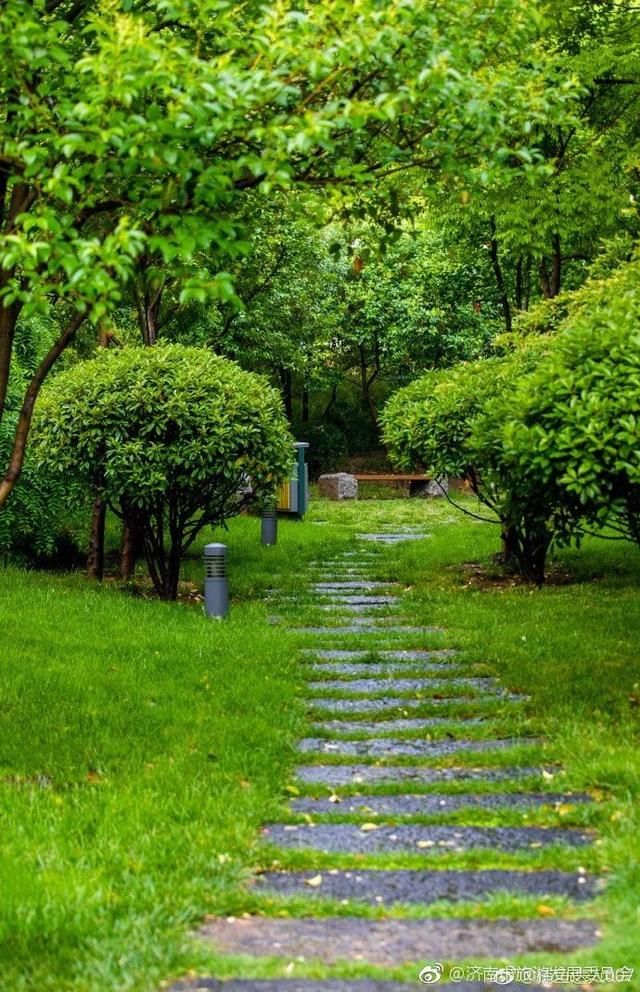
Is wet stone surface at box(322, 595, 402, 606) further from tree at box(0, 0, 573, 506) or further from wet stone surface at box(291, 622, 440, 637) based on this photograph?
tree at box(0, 0, 573, 506)

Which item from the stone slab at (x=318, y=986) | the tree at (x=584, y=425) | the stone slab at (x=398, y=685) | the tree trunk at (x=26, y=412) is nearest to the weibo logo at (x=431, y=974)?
the stone slab at (x=318, y=986)

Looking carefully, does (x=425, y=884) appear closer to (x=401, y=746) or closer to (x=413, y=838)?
(x=413, y=838)

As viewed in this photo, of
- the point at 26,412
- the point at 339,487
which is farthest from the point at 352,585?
the point at 339,487

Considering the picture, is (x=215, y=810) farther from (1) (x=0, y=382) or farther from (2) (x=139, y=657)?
(2) (x=139, y=657)

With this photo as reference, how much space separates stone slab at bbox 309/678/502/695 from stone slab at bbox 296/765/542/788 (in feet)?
4.56

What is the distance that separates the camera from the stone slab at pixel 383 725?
5.92 meters

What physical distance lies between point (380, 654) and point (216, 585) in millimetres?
1911

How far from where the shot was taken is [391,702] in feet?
21.5

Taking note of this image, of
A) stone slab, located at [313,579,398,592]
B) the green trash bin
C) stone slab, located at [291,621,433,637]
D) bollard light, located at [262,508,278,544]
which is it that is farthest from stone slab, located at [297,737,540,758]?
the green trash bin

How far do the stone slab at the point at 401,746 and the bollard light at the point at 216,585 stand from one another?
3378 mm

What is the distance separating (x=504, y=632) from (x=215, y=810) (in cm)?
414

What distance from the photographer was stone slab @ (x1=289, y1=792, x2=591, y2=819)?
467 cm

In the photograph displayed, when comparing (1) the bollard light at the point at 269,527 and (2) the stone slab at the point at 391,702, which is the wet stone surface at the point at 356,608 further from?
(1) the bollard light at the point at 269,527

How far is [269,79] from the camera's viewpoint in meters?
4.07
